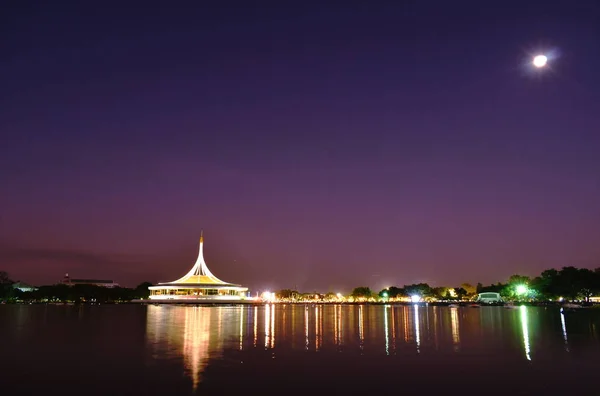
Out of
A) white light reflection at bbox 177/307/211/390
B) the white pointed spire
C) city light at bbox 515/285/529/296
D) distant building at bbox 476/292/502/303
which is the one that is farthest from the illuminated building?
white light reflection at bbox 177/307/211/390

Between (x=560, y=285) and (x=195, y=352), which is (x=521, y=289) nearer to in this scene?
(x=560, y=285)

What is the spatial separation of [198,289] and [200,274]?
726 centimetres

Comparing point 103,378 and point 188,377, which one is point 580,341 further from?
point 103,378

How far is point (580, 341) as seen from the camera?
2956cm

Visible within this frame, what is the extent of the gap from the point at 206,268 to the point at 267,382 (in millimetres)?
144910

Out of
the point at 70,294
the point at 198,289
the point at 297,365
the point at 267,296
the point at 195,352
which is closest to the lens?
the point at 297,365

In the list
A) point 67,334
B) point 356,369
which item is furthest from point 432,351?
point 67,334

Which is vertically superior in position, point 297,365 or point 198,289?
point 198,289

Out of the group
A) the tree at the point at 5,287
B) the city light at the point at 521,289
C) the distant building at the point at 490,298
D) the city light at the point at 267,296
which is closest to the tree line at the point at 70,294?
the tree at the point at 5,287

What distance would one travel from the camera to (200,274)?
154250 millimetres

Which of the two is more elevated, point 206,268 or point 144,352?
point 206,268

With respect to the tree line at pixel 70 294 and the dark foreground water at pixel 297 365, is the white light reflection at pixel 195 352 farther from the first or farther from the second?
the tree line at pixel 70 294

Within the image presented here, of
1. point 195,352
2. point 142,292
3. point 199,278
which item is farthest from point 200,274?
point 195,352

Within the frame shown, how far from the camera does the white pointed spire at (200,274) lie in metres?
150
